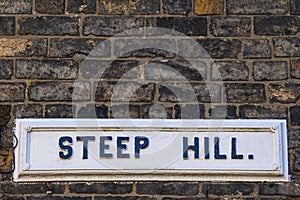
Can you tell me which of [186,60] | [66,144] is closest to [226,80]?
[186,60]

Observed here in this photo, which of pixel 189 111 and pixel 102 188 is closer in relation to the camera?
pixel 102 188

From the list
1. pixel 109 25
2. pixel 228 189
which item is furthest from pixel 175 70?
pixel 228 189

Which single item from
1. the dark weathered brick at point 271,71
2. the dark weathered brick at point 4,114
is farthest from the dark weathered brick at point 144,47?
the dark weathered brick at point 4,114

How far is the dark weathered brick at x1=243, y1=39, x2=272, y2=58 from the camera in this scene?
4184 mm

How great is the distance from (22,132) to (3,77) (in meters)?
0.39

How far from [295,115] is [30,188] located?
1.74 meters

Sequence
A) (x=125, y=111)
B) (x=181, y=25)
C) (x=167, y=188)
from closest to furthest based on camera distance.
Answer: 1. (x=167, y=188)
2. (x=125, y=111)
3. (x=181, y=25)

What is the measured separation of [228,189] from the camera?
4.00 m

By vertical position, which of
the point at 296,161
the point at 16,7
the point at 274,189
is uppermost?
the point at 16,7

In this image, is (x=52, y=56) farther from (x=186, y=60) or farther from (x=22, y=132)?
(x=186, y=60)

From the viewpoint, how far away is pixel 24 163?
158 inches

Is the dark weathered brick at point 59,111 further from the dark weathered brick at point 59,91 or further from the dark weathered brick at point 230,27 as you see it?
the dark weathered brick at point 230,27

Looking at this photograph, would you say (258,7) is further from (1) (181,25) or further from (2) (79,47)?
(2) (79,47)

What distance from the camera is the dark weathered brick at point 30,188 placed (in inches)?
157
